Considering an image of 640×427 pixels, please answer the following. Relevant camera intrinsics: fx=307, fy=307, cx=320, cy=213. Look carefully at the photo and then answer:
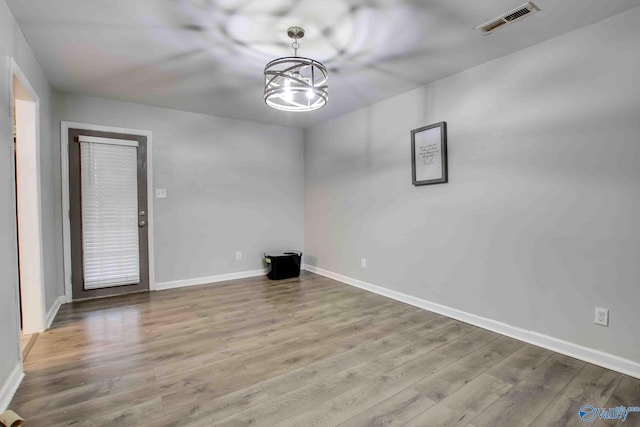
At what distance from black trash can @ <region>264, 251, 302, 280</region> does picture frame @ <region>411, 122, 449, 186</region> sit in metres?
2.23

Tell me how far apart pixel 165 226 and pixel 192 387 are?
2730 mm

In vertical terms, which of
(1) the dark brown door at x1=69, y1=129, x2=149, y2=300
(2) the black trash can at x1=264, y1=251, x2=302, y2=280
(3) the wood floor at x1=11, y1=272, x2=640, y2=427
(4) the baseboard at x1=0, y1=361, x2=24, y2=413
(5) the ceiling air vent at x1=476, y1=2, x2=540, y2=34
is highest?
(5) the ceiling air vent at x1=476, y1=2, x2=540, y2=34

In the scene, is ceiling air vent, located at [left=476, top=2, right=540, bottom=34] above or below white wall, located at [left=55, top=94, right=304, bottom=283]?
above

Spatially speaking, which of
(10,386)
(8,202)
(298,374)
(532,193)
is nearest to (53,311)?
(10,386)

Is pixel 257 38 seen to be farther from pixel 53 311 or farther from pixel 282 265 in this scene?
pixel 53 311

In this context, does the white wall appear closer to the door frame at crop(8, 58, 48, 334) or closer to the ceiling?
the ceiling

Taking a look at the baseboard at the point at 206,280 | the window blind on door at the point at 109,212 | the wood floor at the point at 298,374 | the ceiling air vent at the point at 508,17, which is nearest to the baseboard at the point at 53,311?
the wood floor at the point at 298,374

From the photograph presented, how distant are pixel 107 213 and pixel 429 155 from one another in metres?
3.88

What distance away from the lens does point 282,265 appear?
4629 mm

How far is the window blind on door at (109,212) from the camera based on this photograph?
3.70 meters

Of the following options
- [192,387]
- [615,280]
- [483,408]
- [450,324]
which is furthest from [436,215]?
[192,387]

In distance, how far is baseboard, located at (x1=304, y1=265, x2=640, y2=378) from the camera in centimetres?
208

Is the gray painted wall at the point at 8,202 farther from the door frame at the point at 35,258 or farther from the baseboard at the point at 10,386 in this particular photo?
the door frame at the point at 35,258

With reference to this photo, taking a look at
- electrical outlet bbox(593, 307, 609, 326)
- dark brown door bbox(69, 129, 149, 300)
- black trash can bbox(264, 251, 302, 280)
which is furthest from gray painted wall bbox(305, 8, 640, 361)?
dark brown door bbox(69, 129, 149, 300)
